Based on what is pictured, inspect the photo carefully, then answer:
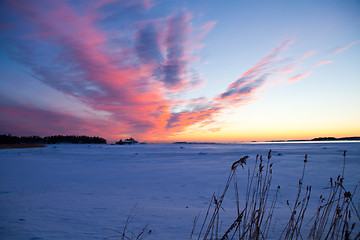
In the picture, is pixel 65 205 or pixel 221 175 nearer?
pixel 65 205

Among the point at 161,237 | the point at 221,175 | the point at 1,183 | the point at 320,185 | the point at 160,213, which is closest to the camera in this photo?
the point at 161,237

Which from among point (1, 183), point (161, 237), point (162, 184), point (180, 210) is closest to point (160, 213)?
point (180, 210)

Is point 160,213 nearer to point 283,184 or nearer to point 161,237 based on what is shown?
point 161,237

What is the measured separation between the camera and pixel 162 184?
27.6 ft

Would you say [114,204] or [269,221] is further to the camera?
[114,204]

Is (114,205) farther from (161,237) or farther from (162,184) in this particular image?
(162,184)

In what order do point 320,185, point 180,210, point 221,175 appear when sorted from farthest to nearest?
1. point 221,175
2. point 320,185
3. point 180,210

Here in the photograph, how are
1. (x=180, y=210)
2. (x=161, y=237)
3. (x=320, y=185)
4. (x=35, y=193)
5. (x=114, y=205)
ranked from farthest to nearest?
1. (x=320, y=185)
2. (x=35, y=193)
3. (x=114, y=205)
4. (x=180, y=210)
5. (x=161, y=237)

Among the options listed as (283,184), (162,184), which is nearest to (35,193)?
(162,184)

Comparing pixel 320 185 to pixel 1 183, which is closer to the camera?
pixel 320 185

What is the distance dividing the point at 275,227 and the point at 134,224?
2800mm

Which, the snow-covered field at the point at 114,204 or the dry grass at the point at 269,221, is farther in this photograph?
the snow-covered field at the point at 114,204

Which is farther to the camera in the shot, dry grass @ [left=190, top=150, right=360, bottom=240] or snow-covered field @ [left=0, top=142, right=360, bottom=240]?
snow-covered field @ [left=0, top=142, right=360, bottom=240]

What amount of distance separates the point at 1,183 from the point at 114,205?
6.60m
